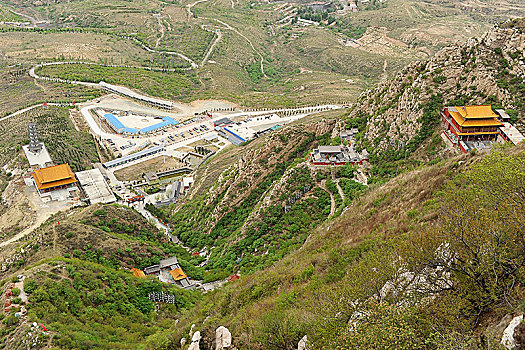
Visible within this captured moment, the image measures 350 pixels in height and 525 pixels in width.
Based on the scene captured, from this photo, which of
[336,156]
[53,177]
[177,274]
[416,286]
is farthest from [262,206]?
[53,177]

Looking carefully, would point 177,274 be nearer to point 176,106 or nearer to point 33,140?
point 33,140

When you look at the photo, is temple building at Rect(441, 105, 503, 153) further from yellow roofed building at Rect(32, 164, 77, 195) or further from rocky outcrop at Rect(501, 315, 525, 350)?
yellow roofed building at Rect(32, 164, 77, 195)

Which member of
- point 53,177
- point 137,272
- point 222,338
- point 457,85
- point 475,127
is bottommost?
point 53,177

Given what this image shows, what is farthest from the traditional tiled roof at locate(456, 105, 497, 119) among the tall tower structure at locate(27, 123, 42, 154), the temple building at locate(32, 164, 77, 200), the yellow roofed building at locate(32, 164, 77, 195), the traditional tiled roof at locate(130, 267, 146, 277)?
the tall tower structure at locate(27, 123, 42, 154)

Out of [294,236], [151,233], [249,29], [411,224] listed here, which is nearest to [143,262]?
[151,233]

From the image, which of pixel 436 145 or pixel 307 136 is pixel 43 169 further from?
pixel 436 145

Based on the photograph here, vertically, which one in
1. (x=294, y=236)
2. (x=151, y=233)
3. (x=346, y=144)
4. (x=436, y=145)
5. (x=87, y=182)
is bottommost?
(x=87, y=182)
